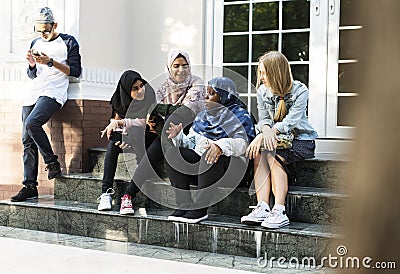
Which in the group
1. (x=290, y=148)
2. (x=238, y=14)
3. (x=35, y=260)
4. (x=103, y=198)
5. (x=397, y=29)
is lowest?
(x=35, y=260)

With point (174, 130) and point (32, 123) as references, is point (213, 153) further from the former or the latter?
point (32, 123)

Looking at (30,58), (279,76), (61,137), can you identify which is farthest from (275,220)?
(30,58)

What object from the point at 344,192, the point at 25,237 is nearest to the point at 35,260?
the point at 25,237

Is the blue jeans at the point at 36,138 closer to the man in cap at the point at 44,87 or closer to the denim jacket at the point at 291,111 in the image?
the man in cap at the point at 44,87

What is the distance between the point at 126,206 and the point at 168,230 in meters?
0.37

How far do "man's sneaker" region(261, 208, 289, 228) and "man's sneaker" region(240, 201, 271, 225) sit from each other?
0.16 feet

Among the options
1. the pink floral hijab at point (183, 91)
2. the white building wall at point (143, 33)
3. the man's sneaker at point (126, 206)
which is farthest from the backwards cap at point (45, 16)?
the man's sneaker at point (126, 206)

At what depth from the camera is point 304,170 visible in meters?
3.95

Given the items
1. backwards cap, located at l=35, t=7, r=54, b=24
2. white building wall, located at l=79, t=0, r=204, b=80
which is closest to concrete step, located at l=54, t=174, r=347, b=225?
white building wall, located at l=79, t=0, r=204, b=80

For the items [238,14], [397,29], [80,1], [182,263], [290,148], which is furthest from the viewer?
[238,14]

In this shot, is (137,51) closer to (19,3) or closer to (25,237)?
A: (19,3)

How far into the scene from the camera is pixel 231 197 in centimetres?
379

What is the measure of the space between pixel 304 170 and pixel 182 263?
1.19 meters

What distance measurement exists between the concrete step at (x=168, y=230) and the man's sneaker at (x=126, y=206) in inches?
1.4
